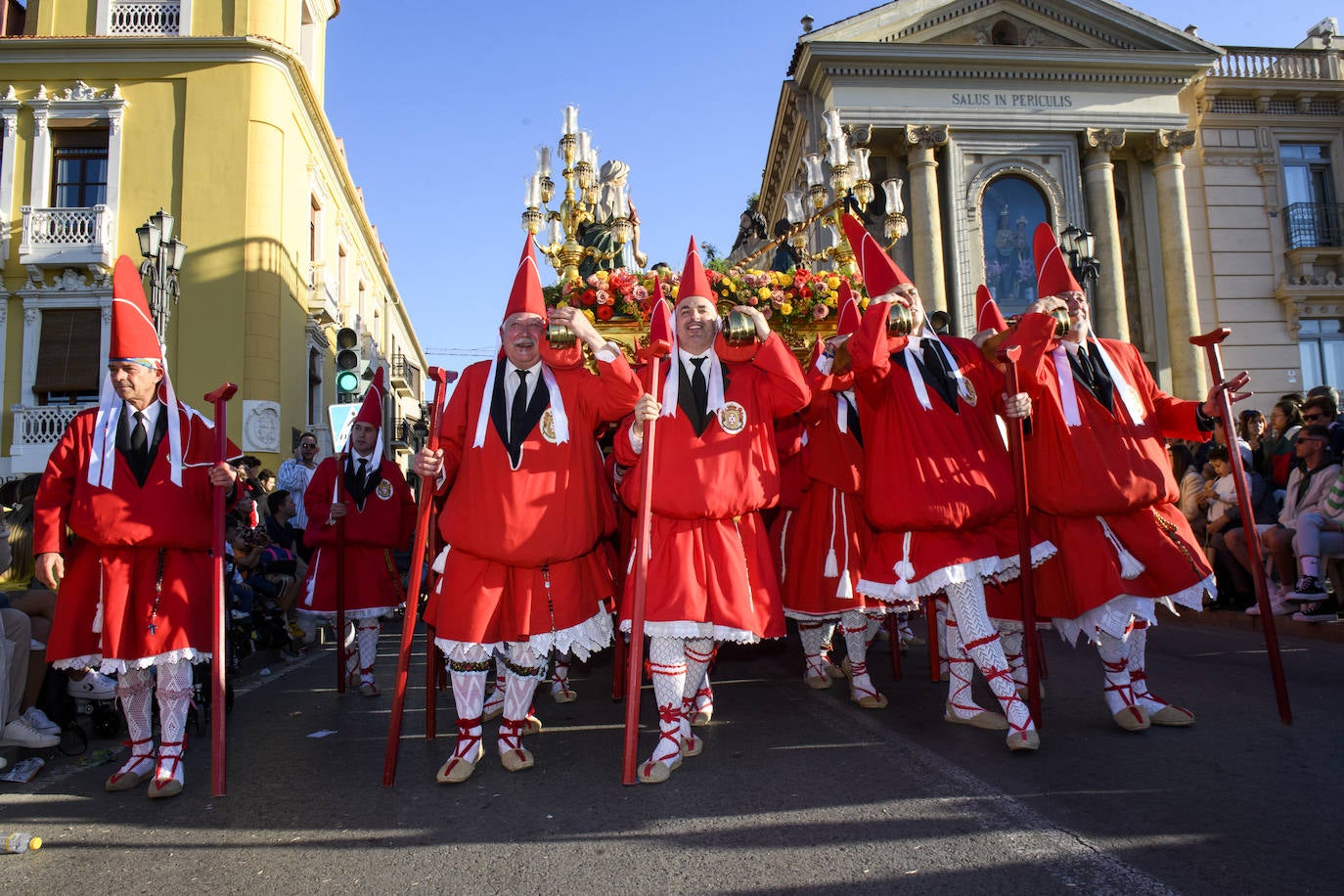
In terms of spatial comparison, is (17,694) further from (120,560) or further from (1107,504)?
(1107,504)

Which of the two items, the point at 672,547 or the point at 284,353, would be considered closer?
the point at 672,547

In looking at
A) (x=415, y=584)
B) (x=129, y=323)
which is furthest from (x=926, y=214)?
(x=129, y=323)

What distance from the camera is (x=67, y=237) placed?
18.0 m

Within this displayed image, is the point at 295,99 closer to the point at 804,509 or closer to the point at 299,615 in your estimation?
the point at 299,615

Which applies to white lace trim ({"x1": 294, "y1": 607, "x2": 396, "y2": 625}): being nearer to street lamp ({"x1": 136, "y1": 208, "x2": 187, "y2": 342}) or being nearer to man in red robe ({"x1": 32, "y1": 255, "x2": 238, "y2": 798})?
man in red robe ({"x1": 32, "y1": 255, "x2": 238, "y2": 798})

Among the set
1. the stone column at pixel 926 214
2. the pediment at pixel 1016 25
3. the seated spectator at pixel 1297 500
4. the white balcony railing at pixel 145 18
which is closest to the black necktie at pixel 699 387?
the seated spectator at pixel 1297 500

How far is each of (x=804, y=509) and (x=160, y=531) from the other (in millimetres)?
3360

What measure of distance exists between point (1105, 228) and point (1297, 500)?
44.6 feet

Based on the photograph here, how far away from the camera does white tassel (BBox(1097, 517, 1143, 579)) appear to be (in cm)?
423

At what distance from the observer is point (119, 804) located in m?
3.81

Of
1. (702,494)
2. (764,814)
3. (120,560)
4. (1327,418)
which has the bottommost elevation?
(764,814)

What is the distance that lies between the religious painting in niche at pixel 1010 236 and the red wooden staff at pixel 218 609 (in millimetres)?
17395

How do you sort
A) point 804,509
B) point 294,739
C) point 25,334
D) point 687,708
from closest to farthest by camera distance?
point 687,708
point 294,739
point 804,509
point 25,334

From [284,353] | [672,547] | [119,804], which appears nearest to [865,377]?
[672,547]
